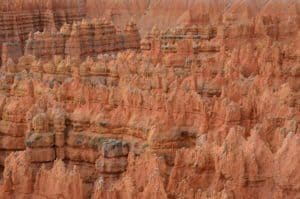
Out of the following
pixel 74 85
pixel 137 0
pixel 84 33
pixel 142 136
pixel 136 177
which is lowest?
pixel 136 177

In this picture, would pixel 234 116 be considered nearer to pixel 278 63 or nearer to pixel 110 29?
pixel 278 63

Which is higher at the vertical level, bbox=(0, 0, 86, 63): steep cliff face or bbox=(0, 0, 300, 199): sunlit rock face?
bbox=(0, 0, 86, 63): steep cliff face

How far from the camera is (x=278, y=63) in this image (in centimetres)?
1616

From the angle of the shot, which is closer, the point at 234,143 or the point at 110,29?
the point at 234,143

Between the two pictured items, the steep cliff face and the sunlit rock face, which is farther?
the steep cliff face

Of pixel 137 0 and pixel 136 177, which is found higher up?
pixel 137 0

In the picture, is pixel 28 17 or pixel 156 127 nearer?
pixel 156 127

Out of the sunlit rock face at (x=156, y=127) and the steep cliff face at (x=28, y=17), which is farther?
the steep cliff face at (x=28, y=17)

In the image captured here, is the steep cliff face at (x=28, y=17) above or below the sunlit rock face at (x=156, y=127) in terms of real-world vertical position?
above

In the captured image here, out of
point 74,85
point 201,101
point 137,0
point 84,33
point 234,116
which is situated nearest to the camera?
point 234,116

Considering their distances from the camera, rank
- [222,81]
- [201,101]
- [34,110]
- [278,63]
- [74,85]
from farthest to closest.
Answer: [278,63], [222,81], [74,85], [34,110], [201,101]

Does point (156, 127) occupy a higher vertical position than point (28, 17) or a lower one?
lower

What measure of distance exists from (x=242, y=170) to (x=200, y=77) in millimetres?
7051

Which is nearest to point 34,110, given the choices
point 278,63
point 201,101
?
point 201,101
